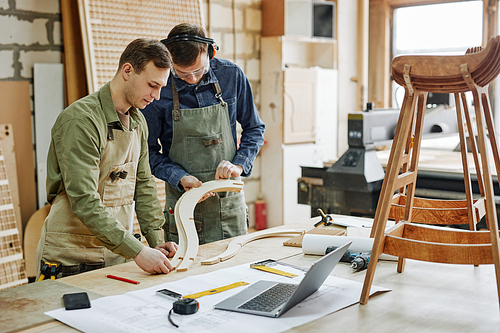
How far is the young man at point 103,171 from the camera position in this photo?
174 centimetres

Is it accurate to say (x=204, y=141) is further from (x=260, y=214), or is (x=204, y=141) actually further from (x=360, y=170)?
(x=260, y=214)

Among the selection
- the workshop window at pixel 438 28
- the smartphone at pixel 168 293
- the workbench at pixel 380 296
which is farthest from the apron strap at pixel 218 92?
the workshop window at pixel 438 28

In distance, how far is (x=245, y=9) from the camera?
17.1 ft

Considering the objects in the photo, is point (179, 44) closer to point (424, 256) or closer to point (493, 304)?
point (424, 256)

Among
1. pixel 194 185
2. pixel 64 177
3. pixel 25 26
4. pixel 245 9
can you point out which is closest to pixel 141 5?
pixel 25 26

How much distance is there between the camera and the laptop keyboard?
1.41m

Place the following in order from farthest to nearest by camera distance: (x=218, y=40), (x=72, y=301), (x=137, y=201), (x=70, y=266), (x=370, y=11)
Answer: (x=370, y=11) → (x=218, y=40) → (x=137, y=201) → (x=70, y=266) → (x=72, y=301)

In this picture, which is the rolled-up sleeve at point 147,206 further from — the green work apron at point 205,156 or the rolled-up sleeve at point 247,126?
the rolled-up sleeve at point 247,126

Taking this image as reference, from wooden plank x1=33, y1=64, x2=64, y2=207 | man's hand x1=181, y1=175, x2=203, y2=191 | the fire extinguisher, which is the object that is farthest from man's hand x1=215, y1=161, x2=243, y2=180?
the fire extinguisher

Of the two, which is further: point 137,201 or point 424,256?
point 137,201

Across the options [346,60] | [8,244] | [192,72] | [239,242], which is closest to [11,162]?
[8,244]

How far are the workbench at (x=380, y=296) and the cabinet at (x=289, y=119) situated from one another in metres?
3.32

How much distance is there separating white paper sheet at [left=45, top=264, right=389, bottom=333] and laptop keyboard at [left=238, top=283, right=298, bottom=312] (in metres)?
0.04

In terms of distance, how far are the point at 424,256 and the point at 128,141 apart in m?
1.13
